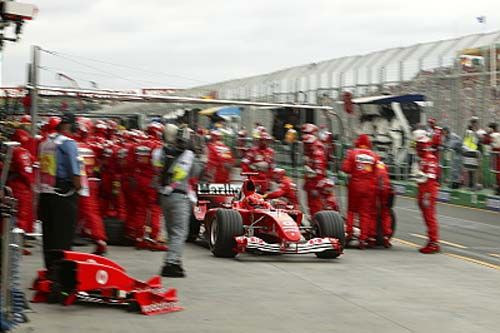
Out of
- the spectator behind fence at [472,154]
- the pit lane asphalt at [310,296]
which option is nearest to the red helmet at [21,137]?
the pit lane asphalt at [310,296]

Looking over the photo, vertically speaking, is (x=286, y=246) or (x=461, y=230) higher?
(x=286, y=246)

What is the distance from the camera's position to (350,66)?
35.2 metres

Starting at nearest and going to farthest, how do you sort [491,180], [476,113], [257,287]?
[257,287] → [491,180] → [476,113]

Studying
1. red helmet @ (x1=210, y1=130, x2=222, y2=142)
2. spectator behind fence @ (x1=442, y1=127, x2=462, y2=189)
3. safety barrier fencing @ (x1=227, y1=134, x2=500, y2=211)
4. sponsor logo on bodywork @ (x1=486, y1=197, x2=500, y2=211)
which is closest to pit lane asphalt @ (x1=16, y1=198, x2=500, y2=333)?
red helmet @ (x1=210, y1=130, x2=222, y2=142)

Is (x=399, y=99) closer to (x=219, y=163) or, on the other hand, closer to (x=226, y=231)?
(x=219, y=163)

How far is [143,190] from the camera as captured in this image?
1416 cm

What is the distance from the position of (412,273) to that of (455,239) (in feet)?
15.7

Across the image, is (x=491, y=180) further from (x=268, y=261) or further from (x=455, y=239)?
(x=268, y=261)

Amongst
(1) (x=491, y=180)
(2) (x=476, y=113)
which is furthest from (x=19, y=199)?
(2) (x=476, y=113)

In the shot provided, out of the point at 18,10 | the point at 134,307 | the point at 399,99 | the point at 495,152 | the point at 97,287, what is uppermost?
the point at 18,10

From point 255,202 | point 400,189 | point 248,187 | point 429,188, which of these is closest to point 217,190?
point 248,187

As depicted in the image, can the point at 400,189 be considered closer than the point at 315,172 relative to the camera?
No

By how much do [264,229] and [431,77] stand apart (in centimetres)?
1746

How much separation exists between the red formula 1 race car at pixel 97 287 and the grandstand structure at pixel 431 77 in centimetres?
1577
